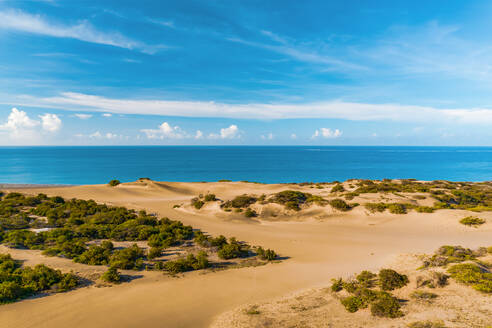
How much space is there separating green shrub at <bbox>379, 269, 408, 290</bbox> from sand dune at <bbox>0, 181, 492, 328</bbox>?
2549 millimetres

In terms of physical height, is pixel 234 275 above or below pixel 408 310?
below

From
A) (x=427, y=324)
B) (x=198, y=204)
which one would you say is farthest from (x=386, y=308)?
(x=198, y=204)

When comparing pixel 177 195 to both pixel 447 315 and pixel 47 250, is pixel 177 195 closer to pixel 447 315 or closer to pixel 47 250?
pixel 47 250

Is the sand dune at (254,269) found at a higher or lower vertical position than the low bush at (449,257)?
lower

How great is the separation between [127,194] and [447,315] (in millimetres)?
40829

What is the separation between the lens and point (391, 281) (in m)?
10.4

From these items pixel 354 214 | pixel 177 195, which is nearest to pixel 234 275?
pixel 354 214

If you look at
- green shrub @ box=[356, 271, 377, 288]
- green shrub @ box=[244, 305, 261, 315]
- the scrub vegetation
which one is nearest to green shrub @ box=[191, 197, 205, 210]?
the scrub vegetation

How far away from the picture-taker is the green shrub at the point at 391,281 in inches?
406

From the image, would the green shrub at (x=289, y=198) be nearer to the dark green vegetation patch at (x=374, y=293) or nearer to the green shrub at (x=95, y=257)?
the dark green vegetation patch at (x=374, y=293)

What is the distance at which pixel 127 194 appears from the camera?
132 feet

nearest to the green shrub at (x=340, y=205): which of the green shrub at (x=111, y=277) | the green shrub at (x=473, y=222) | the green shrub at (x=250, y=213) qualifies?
the green shrub at (x=250, y=213)

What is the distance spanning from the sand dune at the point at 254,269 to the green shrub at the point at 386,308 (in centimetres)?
326

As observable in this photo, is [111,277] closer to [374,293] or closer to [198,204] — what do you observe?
[374,293]
